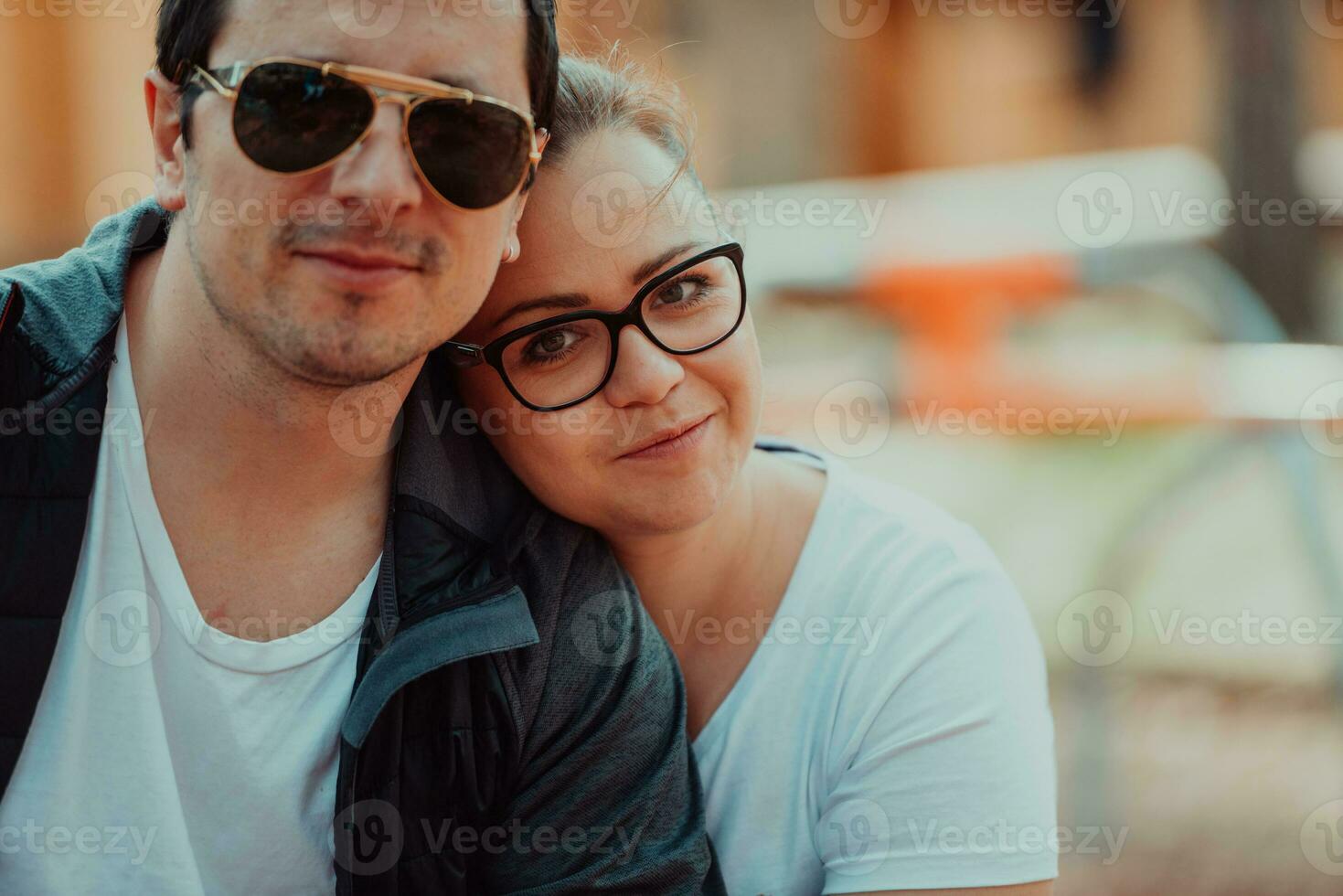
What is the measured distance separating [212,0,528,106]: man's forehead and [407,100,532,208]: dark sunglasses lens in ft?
0.17

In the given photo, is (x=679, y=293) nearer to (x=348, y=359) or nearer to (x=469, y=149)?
(x=469, y=149)

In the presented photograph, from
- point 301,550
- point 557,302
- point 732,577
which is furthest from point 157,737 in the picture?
point 732,577

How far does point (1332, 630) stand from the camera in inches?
124

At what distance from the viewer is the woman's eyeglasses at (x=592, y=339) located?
192 centimetres

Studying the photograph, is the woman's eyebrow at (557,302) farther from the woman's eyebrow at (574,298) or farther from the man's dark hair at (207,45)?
the man's dark hair at (207,45)

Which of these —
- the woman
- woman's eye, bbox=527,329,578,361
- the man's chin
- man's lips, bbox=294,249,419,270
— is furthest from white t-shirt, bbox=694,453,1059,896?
man's lips, bbox=294,249,419,270

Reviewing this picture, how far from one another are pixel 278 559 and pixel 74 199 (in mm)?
5359

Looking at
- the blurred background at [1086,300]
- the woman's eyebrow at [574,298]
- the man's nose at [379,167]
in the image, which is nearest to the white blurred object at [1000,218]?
the blurred background at [1086,300]

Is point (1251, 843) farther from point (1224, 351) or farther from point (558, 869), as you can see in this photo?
point (558, 869)

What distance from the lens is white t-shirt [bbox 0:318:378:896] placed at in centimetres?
175

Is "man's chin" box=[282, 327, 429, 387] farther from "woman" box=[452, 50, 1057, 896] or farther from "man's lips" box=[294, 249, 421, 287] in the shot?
"woman" box=[452, 50, 1057, 896]

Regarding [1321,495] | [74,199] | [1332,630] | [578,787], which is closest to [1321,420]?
[1321,495]

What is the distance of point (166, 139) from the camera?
1805mm

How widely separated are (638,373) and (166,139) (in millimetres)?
773
